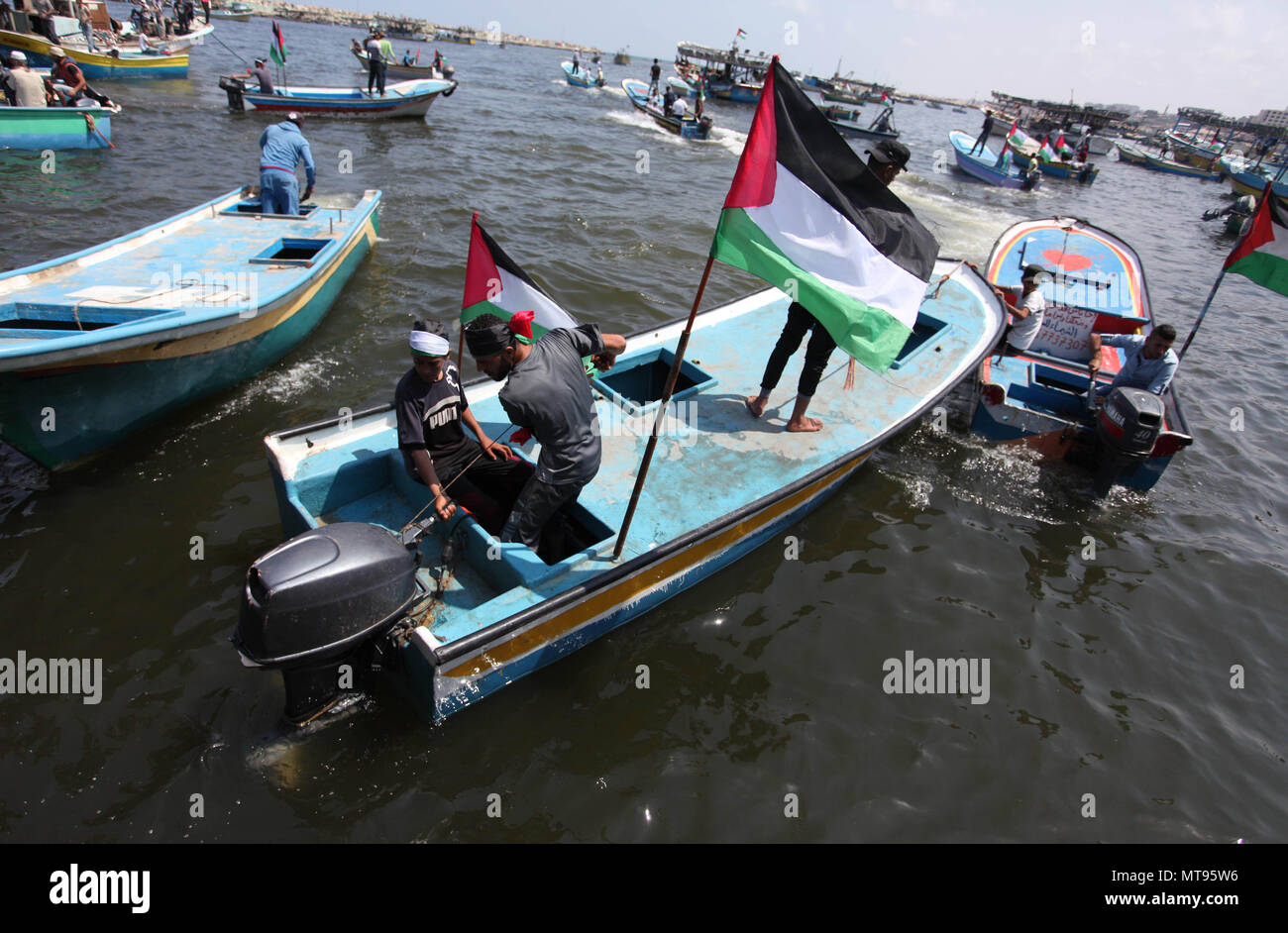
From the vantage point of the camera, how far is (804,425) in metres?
6.01

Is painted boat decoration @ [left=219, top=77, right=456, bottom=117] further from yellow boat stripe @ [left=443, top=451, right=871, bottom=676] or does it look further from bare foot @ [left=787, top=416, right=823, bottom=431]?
yellow boat stripe @ [left=443, top=451, right=871, bottom=676]

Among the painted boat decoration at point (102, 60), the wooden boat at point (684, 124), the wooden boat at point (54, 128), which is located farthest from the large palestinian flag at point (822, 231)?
the painted boat decoration at point (102, 60)

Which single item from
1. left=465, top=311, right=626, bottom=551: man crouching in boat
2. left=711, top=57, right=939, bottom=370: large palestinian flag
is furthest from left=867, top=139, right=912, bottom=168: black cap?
left=465, top=311, right=626, bottom=551: man crouching in boat

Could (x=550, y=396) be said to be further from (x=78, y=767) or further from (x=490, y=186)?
(x=490, y=186)

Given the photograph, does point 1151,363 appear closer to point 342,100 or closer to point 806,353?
point 806,353

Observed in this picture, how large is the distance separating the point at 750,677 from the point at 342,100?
2480 cm

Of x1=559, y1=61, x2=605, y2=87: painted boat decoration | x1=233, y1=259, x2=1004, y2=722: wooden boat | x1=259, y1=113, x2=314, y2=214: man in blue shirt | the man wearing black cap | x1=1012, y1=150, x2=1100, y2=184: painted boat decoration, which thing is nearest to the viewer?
x1=233, y1=259, x2=1004, y2=722: wooden boat

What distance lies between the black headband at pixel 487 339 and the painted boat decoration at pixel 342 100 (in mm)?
23408

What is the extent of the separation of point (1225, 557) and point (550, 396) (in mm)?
7706

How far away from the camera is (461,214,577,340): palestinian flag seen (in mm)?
4832

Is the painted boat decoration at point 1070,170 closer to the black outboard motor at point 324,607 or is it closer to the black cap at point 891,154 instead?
the black cap at point 891,154

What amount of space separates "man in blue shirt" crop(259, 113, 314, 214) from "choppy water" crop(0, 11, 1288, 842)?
6.05ft

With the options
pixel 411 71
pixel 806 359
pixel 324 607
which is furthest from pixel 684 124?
pixel 324 607

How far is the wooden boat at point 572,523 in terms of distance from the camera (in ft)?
11.0
